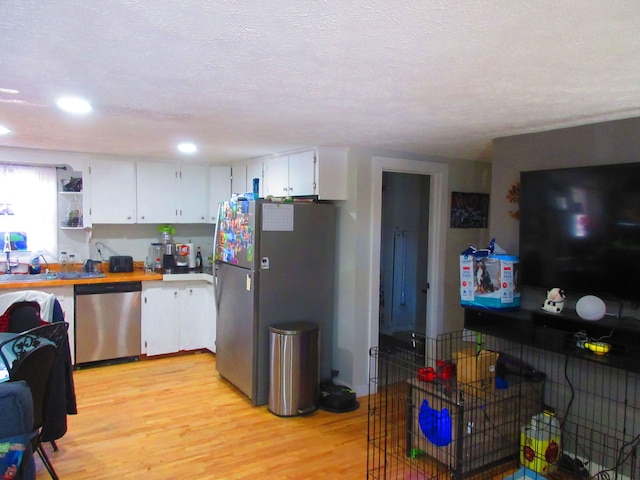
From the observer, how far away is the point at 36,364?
2199 mm

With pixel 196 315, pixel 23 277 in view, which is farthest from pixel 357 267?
pixel 23 277

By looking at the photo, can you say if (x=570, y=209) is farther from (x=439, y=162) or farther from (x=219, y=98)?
(x=219, y=98)

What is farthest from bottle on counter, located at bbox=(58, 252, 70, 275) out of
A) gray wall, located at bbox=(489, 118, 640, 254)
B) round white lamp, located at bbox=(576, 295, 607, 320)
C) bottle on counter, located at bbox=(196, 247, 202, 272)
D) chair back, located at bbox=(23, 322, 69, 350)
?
round white lamp, located at bbox=(576, 295, 607, 320)

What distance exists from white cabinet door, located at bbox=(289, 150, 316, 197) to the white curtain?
104 inches

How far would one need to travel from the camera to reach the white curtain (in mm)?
4684

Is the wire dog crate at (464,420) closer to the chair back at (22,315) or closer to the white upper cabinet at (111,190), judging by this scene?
the chair back at (22,315)

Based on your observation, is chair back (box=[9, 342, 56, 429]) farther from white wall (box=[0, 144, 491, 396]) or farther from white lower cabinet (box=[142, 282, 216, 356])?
white lower cabinet (box=[142, 282, 216, 356])

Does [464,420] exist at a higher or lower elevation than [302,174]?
lower

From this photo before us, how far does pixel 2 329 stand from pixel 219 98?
7.03 feet

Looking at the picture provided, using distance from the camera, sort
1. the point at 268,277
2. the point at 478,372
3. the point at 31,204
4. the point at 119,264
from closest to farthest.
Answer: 1. the point at 478,372
2. the point at 268,277
3. the point at 31,204
4. the point at 119,264

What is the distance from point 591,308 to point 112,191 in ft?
14.7

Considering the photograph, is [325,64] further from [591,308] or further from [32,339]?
[32,339]

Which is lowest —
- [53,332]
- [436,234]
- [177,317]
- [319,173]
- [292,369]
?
[292,369]

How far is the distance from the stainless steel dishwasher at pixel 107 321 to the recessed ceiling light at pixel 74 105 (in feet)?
7.52
